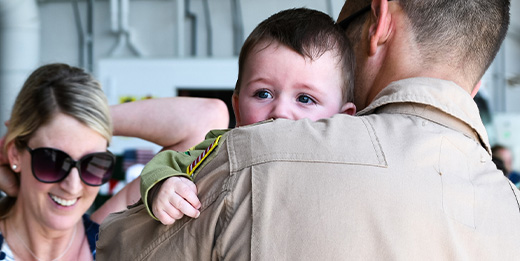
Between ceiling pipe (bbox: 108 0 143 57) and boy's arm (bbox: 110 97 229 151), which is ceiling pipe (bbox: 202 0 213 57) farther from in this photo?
boy's arm (bbox: 110 97 229 151)

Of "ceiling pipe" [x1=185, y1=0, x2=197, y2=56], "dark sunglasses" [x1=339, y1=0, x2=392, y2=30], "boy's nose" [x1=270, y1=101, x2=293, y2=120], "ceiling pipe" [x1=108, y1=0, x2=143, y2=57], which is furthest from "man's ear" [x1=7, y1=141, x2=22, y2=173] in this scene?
"ceiling pipe" [x1=108, y1=0, x2=143, y2=57]

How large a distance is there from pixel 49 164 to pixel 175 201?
1211mm

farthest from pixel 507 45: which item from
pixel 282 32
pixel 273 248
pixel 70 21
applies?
pixel 273 248

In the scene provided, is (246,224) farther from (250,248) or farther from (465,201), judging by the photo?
(465,201)

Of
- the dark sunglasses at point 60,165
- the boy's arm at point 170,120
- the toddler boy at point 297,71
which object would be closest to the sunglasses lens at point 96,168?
the dark sunglasses at point 60,165

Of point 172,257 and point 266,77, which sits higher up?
point 266,77

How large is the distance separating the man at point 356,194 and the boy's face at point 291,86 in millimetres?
254

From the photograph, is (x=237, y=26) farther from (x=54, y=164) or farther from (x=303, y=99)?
(x=303, y=99)

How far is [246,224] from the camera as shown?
91 centimetres

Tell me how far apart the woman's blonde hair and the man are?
1.05 metres

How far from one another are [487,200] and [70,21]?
7637mm

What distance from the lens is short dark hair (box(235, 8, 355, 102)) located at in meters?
1.33

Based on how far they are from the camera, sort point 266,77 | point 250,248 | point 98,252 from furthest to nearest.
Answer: point 266,77, point 98,252, point 250,248

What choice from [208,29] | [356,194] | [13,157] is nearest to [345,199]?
[356,194]
